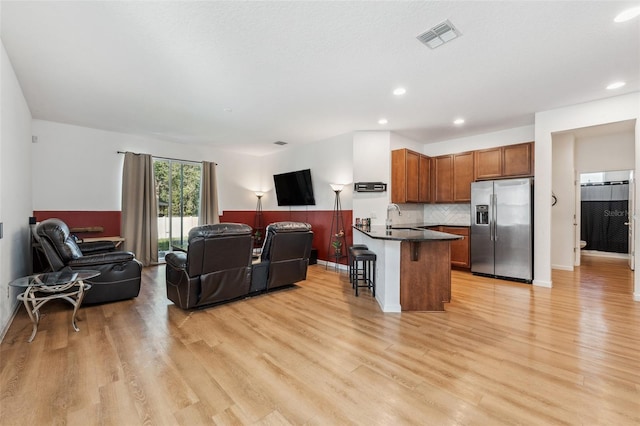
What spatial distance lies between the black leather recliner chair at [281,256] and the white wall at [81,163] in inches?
157

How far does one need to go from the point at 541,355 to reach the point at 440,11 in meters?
2.97

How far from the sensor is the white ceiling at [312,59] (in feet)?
7.29

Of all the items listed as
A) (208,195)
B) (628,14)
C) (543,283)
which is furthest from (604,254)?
(208,195)

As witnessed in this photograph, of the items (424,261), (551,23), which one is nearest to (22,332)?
(424,261)

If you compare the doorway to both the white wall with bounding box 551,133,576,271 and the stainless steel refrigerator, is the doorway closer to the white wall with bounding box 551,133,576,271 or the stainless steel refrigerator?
the white wall with bounding box 551,133,576,271

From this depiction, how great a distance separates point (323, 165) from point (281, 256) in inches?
114

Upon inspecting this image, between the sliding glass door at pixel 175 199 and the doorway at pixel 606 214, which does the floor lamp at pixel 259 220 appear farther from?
the doorway at pixel 606 214

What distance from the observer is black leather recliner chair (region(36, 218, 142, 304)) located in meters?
3.31

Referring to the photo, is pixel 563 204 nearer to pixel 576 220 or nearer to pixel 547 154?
pixel 576 220

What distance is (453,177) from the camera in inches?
231

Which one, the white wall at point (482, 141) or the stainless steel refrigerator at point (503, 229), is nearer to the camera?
the stainless steel refrigerator at point (503, 229)

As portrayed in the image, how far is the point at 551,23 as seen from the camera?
234 cm

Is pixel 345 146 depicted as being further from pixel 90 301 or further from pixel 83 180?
pixel 83 180

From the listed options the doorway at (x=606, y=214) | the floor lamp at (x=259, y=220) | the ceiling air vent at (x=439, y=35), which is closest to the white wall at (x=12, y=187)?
the ceiling air vent at (x=439, y=35)
